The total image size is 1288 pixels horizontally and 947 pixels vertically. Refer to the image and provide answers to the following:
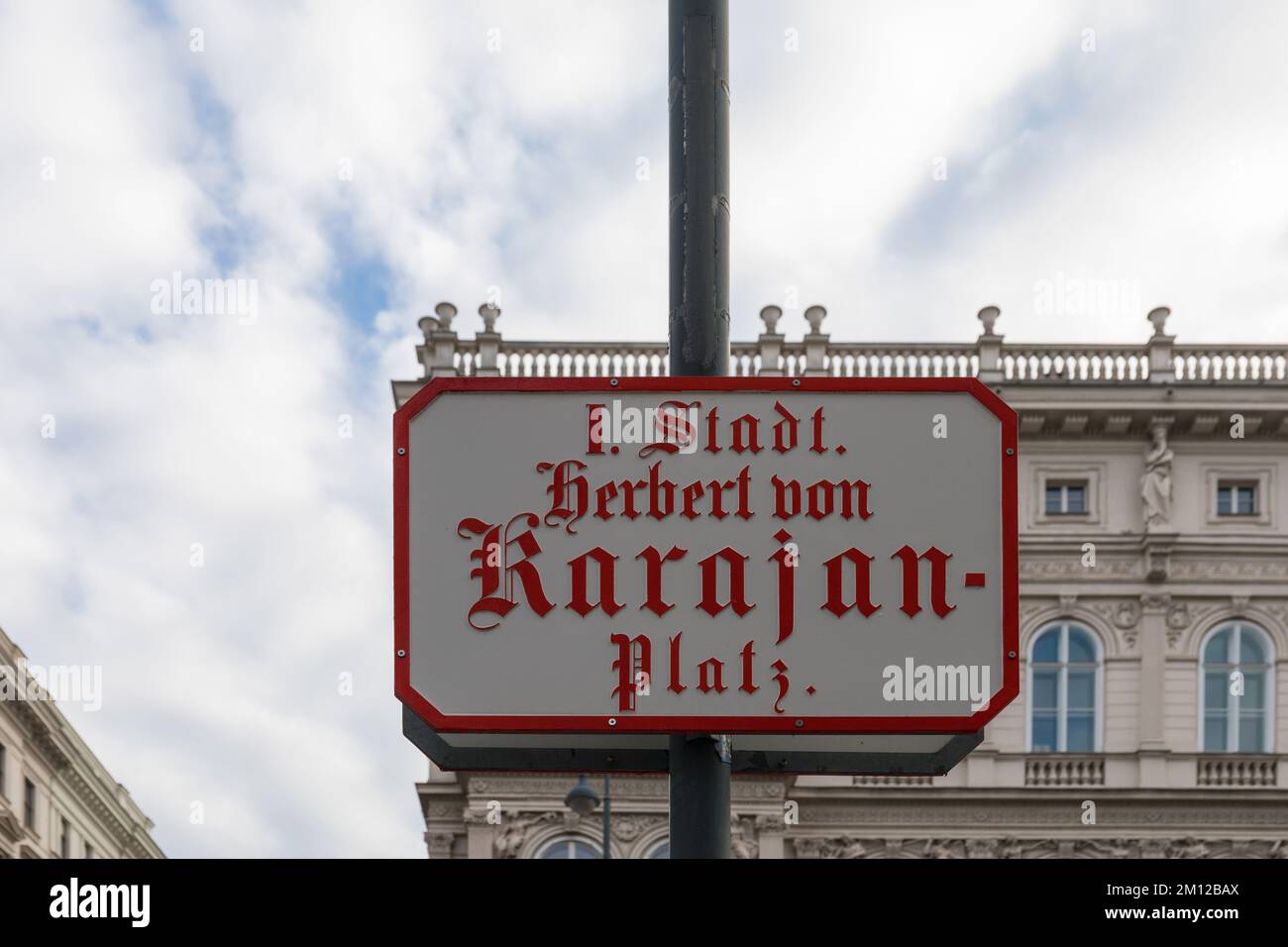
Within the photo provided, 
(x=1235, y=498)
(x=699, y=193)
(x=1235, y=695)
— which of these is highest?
(x=1235, y=498)

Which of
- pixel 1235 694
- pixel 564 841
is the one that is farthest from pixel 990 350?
pixel 564 841

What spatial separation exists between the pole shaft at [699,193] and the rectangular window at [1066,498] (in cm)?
3504

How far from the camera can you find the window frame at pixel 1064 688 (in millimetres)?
37219

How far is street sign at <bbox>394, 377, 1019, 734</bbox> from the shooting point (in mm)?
4152

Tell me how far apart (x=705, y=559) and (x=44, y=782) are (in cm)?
5560

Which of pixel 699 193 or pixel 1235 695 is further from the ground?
pixel 699 193

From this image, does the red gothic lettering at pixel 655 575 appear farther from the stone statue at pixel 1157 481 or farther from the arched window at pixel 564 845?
the stone statue at pixel 1157 481

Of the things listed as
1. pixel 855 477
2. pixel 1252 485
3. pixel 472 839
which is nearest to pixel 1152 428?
pixel 1252 485

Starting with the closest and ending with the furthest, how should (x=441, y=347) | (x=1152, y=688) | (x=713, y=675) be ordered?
(x=713, y=675) → (x=1152, y=688) → (x=441, y=347)

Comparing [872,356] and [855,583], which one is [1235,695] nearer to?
[872,356]

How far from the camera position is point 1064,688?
3738 centimetres

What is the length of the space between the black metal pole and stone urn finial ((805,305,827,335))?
114ft

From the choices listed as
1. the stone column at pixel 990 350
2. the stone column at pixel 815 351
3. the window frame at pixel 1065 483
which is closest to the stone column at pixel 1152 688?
the window frame at pixel 1065 483

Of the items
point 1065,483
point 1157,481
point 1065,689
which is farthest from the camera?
point 1065,483
